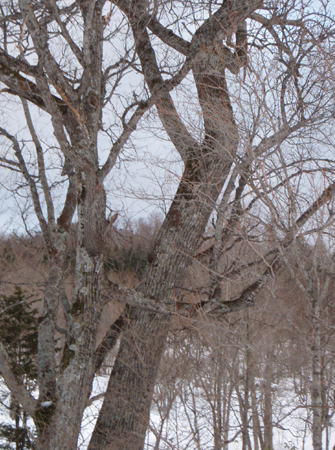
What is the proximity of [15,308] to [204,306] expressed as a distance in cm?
638

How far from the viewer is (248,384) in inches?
503

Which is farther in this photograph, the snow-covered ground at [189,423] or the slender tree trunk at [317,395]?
the snow-covered ground at [189,423]

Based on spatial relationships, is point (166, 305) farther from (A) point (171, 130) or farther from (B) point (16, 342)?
(B) point (16, 342)

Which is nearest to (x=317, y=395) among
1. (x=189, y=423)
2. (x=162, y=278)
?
(x=189, y=423)

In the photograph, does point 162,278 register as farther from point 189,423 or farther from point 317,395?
point 189,423

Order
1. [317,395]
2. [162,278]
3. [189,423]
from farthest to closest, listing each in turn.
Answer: [189,423]
[317,395]
[162,278]

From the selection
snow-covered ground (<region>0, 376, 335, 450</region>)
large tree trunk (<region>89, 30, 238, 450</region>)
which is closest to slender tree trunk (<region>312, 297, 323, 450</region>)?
snow-covered ground (<region>0, 376, 335, 450</region>)

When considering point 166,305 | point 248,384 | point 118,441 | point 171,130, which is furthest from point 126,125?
point 248,384

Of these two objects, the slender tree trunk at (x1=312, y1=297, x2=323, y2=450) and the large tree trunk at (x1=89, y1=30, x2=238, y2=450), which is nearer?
the large tree trunk at (x1=89, y1=30, x2=238, y2=450)

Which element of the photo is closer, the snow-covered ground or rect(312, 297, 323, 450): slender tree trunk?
rect(312, 297, 323, 450): slender tree trunk

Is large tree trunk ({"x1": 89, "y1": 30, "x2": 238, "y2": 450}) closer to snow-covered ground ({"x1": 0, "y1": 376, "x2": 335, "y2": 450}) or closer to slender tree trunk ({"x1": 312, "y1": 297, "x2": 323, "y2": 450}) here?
snow-covered ground ({"x1": 0, "y1": 376, "x2": 335, "y2": 450})

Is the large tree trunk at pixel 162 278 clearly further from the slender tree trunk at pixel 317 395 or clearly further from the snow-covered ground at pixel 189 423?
the slender tree trunk at pixel 317 395

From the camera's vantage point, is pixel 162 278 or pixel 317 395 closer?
pixel 162 278

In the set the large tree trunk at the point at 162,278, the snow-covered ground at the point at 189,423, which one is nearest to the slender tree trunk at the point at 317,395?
the snow-covered ground at the point at 189,423
